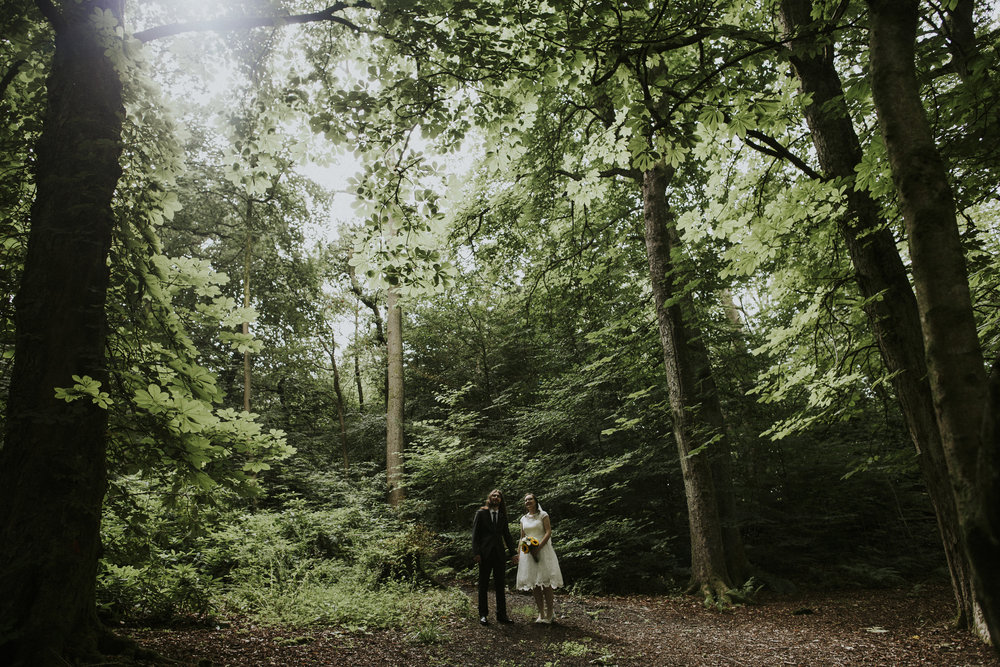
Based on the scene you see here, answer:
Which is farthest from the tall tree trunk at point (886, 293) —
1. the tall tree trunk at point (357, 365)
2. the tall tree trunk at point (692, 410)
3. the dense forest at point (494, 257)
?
the tall tree trunk at point (357, 365)

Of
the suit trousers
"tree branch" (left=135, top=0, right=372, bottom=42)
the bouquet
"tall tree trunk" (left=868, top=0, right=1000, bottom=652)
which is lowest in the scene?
the suit trousers

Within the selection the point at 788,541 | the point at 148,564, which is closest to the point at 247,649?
the point at 148,564

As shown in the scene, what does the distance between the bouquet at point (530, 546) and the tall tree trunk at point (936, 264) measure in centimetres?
493

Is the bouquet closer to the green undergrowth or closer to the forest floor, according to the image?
the forest floor

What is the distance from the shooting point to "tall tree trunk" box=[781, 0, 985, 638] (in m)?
4.23

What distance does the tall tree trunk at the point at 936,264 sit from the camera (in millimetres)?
1707

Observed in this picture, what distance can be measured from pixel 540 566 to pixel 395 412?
8.08 m

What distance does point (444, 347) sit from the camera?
16828 millimetres

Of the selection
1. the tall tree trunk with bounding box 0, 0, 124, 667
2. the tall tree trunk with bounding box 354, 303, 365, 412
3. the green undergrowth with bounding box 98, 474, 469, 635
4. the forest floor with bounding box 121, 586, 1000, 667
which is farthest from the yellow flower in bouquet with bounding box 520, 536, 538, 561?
the tall tree trunk with bounding box 354, 303, 365, 412

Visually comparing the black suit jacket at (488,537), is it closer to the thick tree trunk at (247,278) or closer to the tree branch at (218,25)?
the tree branch at (218,25)

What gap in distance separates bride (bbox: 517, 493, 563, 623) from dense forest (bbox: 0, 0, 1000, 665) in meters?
1.26

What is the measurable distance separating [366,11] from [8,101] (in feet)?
11.3

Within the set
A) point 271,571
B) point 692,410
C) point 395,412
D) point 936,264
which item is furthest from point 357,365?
point 936,264

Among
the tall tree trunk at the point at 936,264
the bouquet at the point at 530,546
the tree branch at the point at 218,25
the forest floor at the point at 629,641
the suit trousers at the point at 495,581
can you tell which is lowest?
the forest floor at the point at 629,641
